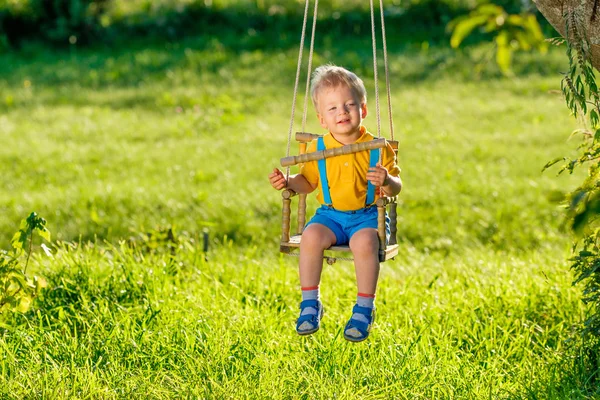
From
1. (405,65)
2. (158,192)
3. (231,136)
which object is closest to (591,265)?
(158,192)

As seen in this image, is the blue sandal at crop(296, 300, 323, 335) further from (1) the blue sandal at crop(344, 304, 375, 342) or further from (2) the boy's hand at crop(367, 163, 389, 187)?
(2) the boy's hand at crop(367, 163, 389, 187)

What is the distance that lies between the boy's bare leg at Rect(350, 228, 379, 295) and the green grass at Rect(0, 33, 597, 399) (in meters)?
0.61

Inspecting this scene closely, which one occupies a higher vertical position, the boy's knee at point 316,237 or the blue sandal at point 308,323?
the boy's knee at point 316,237

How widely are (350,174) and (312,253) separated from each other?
0.45 meters

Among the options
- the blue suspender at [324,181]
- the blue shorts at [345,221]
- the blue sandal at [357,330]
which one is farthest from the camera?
the blue suspender at [324,181]

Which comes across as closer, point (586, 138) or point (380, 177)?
point (380, 177)

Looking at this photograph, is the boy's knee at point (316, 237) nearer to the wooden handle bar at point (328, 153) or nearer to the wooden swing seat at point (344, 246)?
the wooden swing seat at point (344, 246)

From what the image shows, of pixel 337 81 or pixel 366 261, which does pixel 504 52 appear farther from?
pixel 366 261

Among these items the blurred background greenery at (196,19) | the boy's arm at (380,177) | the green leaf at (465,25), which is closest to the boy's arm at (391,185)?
the boy's arm at (380,177)

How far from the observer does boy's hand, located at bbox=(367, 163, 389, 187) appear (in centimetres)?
388

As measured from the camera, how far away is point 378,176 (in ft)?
12.7

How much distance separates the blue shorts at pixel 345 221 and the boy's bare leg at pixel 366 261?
0.55 ft

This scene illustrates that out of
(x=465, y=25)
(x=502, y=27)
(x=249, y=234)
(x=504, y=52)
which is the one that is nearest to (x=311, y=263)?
(x=465, y=25)

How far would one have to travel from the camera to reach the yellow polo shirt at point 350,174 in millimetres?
4195
